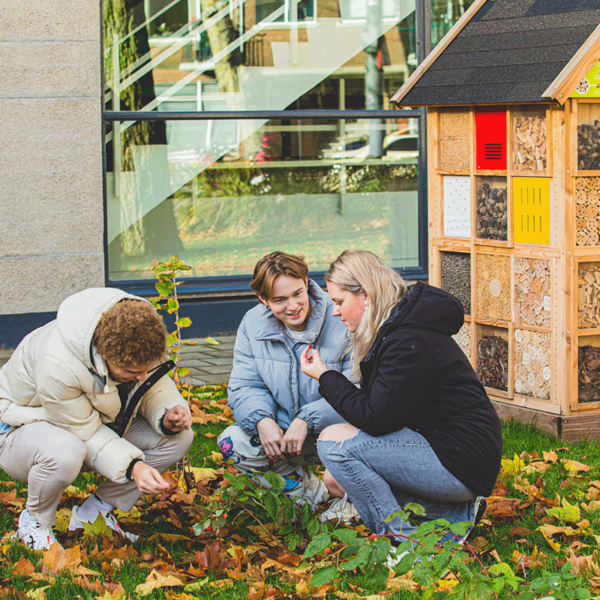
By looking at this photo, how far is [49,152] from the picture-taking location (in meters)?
6.84

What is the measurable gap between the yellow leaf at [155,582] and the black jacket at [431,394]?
0.90 m

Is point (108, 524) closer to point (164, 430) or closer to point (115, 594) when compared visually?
point (164, 430)

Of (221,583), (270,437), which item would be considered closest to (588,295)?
(270,437)

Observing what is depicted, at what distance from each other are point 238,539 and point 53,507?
779 millimetres

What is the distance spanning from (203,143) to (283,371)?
176 inches

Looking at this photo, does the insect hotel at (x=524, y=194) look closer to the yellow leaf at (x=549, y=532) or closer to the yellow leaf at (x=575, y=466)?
the yellow leaf at (x=575, y=466)

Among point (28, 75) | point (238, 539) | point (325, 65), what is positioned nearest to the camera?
point (238, 539)

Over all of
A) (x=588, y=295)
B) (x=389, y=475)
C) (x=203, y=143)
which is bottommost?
(x=389, y=475)

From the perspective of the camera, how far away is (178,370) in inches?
160

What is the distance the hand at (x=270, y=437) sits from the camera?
361cm

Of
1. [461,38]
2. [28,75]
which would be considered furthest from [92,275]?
[461,38]

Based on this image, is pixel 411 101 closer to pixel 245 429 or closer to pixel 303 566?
pixel 245 429

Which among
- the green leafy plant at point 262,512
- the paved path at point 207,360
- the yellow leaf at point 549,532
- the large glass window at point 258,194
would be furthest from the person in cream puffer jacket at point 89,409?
the large glass window at point 258,194

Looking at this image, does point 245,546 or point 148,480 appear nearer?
point 148,480
